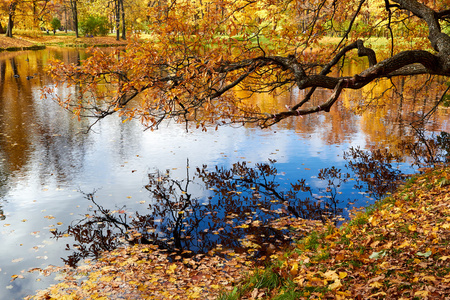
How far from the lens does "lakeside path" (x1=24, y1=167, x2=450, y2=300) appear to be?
4.55m

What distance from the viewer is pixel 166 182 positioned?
34.4 feet

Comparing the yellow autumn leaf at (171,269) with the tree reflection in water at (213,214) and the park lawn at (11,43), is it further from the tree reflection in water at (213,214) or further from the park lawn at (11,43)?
the park lawn at (11,43)

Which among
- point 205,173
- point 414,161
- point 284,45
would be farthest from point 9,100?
point 414,161

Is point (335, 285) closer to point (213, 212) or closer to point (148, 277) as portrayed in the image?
point (148, 277)

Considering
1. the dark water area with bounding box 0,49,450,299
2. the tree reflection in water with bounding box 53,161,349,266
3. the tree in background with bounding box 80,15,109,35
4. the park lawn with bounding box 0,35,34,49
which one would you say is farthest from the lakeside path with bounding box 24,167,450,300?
the tree in background with bounding box 80,15,109,35

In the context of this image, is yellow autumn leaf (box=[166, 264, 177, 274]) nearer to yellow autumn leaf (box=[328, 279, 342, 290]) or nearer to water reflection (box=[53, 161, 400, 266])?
water reflection (box=[53, 161, 400, 266])

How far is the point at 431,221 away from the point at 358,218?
141 centimetres

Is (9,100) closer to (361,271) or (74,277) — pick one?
(74,277)

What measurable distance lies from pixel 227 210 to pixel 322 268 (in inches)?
154

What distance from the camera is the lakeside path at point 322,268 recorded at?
4.55 metres

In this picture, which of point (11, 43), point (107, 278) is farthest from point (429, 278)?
point (11, 43)

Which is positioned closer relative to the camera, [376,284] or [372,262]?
[376,284]

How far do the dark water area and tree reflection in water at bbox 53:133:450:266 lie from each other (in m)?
0.03

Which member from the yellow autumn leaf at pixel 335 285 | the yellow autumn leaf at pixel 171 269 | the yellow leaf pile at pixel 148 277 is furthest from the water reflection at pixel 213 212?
the yellow autumn leaf at pixel 335 285
